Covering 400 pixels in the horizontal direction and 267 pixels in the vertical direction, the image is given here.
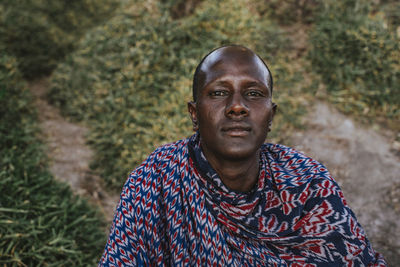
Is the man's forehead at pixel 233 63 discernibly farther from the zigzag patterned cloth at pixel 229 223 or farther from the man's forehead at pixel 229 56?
the zigzag patterned cloth at pixel 229 223

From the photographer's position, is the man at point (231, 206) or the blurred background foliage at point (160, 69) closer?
the man at point (231, 206)

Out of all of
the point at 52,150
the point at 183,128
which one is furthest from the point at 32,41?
the point at 183,128

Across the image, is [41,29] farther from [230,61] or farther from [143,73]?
[230,61]

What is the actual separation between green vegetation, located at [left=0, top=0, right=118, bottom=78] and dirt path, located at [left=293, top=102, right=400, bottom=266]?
14.4ft

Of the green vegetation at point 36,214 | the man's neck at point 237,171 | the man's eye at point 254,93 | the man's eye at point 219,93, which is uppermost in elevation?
the man's eye at point 254,93

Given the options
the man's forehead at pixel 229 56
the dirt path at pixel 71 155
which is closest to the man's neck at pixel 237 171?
the man's forehead at pixel 229 56

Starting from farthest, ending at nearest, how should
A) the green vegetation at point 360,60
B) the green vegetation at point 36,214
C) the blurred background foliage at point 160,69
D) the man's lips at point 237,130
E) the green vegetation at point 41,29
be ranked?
the green vegetation at point 41,29, the green vegetation at point 360,60, the blurred background foliage at point 160,69, the green vegetation at point 36,214, the man's lips at point 237,130

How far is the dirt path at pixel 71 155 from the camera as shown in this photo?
380cm

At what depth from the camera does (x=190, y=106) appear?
2.00 meters

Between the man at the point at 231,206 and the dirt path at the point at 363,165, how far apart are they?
157 cm

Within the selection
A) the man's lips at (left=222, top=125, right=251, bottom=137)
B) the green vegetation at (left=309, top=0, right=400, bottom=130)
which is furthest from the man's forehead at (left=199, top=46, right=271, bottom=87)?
the green vegetation at (left=309, top=0, right=400, bottom=130)

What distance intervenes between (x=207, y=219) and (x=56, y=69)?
16.0 feet

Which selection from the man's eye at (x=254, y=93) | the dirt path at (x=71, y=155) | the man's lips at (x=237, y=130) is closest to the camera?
the man's lips at (x=237, y=130)

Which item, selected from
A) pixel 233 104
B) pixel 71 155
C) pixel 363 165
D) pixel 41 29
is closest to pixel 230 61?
pixel 233 104
